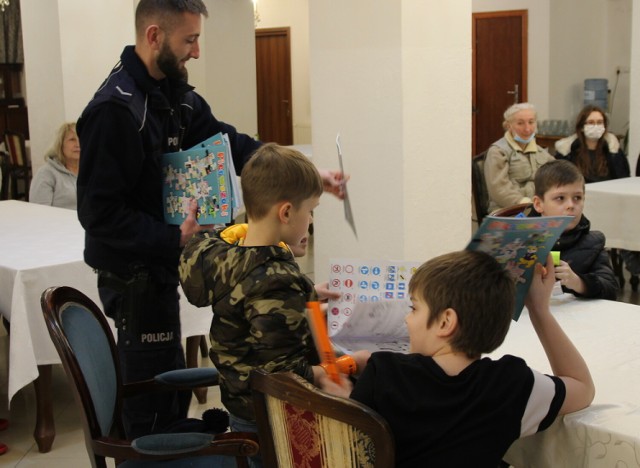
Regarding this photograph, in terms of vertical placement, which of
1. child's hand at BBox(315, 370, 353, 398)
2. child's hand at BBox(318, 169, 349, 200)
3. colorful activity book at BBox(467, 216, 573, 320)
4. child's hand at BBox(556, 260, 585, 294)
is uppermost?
child's hand at BBox(318, 169, 349, 200)

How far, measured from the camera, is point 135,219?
8.07ft

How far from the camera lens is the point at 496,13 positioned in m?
11.2

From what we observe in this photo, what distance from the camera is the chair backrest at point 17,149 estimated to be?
9.69 m

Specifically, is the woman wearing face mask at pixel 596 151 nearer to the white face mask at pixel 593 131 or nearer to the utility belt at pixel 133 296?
the white face mask at pixel 593 131

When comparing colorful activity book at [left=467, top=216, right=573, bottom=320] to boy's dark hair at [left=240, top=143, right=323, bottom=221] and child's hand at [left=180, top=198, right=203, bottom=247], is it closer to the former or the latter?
boy's dark hair at [left=240, top=143, right=323, bottom=221]

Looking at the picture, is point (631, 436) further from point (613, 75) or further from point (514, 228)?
point (613, 75)

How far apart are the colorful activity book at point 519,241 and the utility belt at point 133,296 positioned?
1.03m

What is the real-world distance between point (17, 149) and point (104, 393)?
8.14 m

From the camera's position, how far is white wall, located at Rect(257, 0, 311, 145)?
1316cm

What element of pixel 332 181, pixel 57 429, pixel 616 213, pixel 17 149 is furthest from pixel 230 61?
pixel 332 181

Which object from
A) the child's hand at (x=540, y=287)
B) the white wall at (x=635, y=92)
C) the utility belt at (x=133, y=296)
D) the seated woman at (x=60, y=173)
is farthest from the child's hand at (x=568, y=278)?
the white wall at (x=635, y=92)

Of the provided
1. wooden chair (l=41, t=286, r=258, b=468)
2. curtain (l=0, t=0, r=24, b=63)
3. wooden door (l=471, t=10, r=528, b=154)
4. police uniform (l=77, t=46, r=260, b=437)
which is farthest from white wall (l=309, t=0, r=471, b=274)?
curtain (l=0, t=0, r=24, b=63)

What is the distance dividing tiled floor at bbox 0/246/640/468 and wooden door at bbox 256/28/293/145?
9.19 meters

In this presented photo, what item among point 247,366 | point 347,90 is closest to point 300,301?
point 247,366
